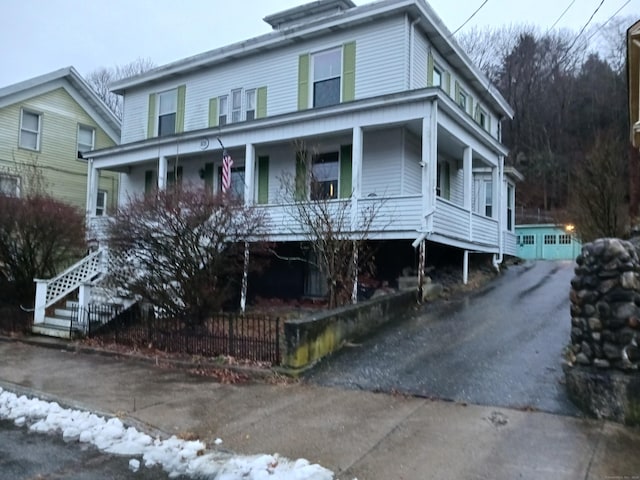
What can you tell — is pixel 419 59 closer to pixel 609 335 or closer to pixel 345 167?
pixel 345 167

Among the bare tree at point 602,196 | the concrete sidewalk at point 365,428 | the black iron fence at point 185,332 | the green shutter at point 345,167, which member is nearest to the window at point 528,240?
the bare tree at point 602,196

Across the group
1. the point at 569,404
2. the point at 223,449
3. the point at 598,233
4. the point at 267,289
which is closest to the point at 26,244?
the point at 267,289

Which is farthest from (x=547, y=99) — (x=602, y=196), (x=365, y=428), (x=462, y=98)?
(x=365, y=428)

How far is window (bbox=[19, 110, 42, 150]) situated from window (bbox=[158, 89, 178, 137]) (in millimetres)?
6430

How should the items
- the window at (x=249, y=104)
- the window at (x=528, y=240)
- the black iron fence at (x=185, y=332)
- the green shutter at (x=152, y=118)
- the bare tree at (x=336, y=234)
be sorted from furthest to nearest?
the window at (x=528, y=240), the green shutter at (x=152, y=118), the window at (x=249, y=104), the bare tree at (x=336, y=234), the black iron fence at (x=185, y=332)

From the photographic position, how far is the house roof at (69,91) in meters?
20.1

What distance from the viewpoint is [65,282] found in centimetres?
1208

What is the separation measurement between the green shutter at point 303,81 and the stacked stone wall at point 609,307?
11.0 meters

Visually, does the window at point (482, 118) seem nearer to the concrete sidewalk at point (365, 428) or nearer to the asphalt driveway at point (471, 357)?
the asphalt driveway at point (471, 357)

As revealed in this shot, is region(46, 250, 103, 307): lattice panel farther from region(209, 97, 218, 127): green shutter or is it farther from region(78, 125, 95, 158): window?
region(78, 125, 95, 158): window

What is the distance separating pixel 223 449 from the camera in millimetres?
4656

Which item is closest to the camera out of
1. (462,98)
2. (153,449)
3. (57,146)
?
(153,449)

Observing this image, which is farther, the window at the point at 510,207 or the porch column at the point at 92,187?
the window at the point at 510,207

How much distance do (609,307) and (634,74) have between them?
14.3 meters
